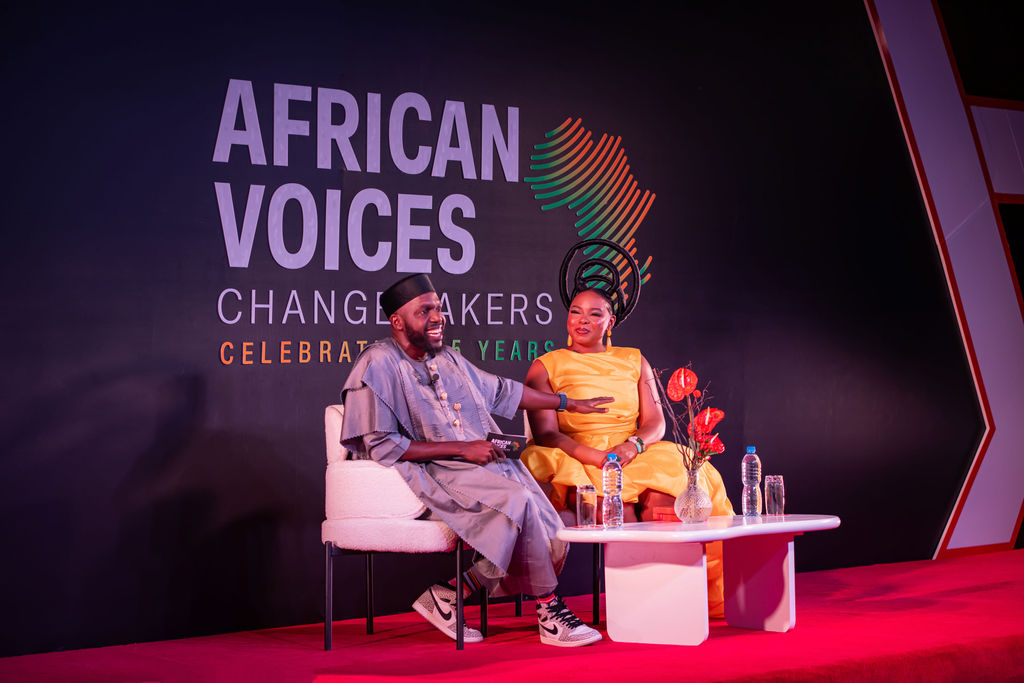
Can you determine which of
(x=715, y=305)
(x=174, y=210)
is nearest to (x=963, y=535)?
(x=715, y=305)

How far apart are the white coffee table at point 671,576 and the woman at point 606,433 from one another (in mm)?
368

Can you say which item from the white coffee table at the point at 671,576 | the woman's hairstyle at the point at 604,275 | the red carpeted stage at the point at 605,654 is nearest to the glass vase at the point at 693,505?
the white coffee table at the point at 671,576

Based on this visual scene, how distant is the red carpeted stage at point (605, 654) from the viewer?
3596mm

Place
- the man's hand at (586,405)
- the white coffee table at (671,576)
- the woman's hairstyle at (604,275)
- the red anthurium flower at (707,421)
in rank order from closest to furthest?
the white coffee table at (671,576) < the red anthurium flower at (707,421) < the man's hand at (586,405) < the woman's hairstyle at (604,275)

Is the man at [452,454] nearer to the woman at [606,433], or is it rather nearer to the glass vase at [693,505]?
the woman at [606,433]

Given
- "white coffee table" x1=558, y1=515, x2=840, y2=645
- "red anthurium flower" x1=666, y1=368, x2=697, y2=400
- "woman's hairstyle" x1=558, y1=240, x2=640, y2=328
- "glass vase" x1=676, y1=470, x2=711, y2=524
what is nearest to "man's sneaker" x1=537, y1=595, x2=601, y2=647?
"white coffee table" x1=558, y1=515, x2=840, y2=645

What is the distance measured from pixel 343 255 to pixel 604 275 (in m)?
1.41

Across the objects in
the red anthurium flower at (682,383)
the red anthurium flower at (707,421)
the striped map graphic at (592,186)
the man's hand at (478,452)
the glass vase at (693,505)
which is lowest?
the glass vase at (693,505)

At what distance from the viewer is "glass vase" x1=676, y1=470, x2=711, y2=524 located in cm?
411

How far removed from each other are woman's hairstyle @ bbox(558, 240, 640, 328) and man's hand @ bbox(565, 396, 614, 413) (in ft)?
1.56

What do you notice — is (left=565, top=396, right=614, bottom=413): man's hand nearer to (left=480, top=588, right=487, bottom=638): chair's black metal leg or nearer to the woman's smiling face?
the woman's smiling face

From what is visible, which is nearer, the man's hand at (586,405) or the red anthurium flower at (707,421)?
the red anthurium flower at (707,421)

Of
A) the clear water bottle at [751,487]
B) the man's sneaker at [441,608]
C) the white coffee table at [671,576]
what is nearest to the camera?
the white coffee table at [671,576]

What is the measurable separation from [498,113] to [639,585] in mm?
2507
